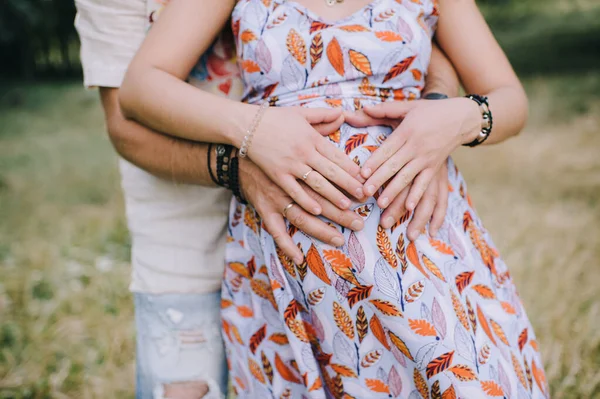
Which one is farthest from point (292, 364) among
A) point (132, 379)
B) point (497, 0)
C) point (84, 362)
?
point (497, 0)

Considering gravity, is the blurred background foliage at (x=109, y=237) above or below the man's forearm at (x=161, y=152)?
below

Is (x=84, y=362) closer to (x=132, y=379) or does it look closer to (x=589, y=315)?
(x=132, y=379)

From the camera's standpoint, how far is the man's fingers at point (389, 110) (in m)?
1.35

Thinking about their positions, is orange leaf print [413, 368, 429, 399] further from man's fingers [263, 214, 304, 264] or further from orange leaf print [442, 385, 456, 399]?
man's fingers [263, 214, 304, 264]

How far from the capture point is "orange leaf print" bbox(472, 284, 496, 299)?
137 cm

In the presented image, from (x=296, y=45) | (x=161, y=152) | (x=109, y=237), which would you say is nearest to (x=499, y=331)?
(x=296, y=45)

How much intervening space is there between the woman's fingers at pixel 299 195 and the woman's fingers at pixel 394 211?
14 cm

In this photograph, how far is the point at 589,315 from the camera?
116 inches

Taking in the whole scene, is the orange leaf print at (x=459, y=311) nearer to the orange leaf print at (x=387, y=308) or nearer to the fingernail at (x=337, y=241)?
the orange leaf print at (x=387, y=308)

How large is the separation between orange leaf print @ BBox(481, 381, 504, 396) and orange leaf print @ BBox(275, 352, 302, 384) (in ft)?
1.54

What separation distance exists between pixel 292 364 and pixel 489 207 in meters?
3.27

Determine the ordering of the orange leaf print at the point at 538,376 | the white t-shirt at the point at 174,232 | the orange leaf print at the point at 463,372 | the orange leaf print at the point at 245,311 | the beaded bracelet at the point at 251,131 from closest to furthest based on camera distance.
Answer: the orange leaf print at the point at 463,372
the beaded bracelet at the point at 251,131
the orange leaf print at the point at 538,376
the orange leaf print at the point at 245,311
the white t-shirt at the point at 174,232

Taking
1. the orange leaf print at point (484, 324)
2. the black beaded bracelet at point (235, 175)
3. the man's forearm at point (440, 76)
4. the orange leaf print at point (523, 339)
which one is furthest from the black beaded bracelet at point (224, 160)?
the orange leaf print at point (523, 339)

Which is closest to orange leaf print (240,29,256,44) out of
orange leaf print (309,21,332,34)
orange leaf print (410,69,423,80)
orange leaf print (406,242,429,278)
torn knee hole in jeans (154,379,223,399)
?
orange leaf print (309,21,332,34)
